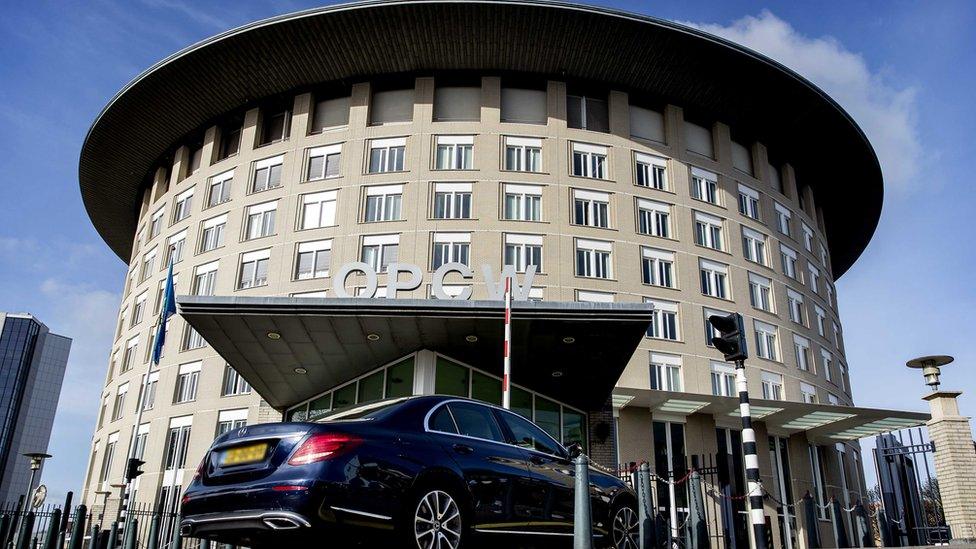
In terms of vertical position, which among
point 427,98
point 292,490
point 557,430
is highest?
point 427,98

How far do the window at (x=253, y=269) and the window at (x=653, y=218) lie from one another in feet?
55.7

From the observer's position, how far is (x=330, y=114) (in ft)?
116

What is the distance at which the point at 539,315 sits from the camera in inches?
610

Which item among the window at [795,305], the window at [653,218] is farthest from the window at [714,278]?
the window at [795,305]

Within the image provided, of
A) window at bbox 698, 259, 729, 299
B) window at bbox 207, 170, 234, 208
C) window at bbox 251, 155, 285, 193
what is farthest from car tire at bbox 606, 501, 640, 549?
window at bbox 207, 170, 234, 208

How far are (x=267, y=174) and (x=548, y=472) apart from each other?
99.6 feet

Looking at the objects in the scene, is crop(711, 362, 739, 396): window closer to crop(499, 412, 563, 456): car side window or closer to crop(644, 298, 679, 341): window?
crop(644, 298, 679, 341): window

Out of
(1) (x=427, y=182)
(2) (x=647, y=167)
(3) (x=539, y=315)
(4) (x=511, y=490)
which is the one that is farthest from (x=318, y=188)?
(4) (x=511, y=490)

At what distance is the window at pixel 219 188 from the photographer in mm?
36128

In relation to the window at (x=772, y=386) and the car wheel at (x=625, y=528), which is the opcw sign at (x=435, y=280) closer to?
the car wheel at (x=625, y=528)

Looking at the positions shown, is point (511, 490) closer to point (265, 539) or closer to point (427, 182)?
point (265, 539)

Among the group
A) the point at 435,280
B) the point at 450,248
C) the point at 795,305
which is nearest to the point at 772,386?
the point at 795,305

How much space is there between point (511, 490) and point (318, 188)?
92.2ft

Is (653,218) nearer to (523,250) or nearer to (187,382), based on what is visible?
(523,250)
